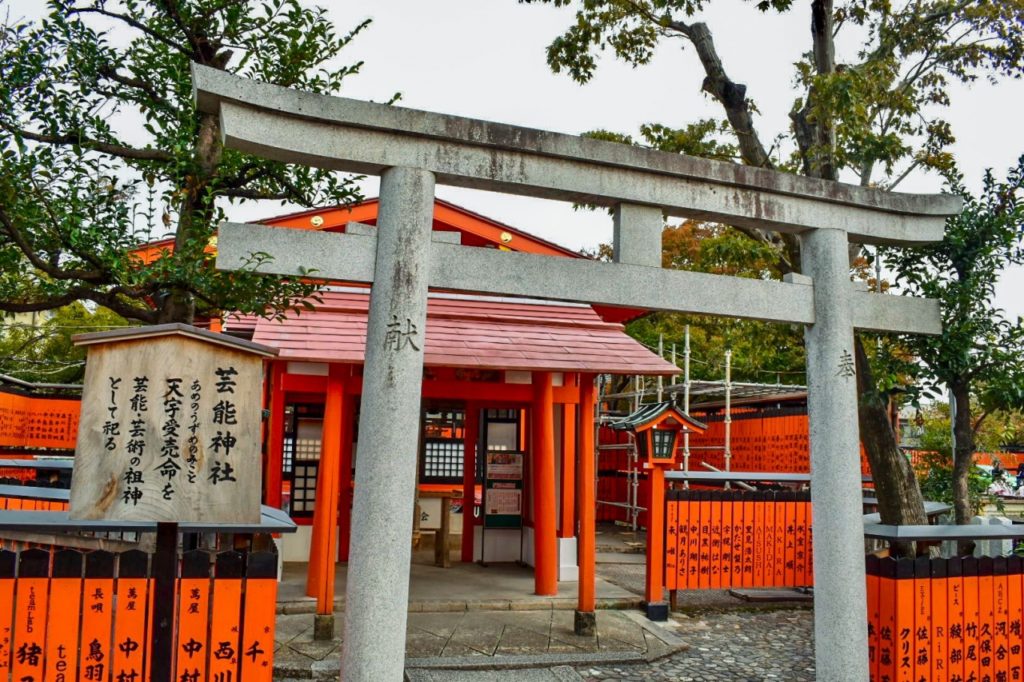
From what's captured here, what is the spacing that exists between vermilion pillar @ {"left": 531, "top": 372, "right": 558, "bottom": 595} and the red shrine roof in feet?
2.09

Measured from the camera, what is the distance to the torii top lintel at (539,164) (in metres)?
4.58

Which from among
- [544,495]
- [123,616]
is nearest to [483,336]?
[544,495]

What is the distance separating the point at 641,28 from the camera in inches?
416

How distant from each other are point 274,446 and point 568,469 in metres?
3.98

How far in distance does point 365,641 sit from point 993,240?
6.62 m

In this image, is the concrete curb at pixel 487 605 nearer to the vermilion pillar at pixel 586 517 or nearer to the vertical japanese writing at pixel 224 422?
the vermilion pillar at pixel 586 517

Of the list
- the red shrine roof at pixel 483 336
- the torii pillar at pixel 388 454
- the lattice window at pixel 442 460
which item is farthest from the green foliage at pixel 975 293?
the lattice window at pixel 442 460

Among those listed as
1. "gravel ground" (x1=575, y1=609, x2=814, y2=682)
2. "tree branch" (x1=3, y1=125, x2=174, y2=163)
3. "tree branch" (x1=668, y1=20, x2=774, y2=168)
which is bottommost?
"gravel ground" (x1=575, y1=609, x2=814, y2=682)

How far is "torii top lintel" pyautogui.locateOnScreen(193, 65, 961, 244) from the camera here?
458cm

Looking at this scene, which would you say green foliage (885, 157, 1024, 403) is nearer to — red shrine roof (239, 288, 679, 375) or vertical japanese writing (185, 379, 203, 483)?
red shrine roof (239, 288, 679, 375)

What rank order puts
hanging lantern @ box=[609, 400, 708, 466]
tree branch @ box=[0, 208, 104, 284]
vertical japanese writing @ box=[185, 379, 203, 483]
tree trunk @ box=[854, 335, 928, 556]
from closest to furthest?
vertical japanese writing @ box=[185, 379, 203, 483] → tree branch @ box=[0, 208, 104, 284] → tree trunk @ box=[854, 335, 928, 556] → hanging lantern @ box=[609, 400, 708, 466]

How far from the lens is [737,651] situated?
7.91 meters

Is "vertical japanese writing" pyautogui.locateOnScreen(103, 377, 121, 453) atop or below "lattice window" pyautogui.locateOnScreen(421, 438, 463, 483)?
atop

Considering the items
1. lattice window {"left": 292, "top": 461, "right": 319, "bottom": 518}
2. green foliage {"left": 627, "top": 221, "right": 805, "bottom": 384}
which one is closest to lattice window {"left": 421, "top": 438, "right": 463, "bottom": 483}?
lattice window {"left": 292, "top": 461, "right": 319, "bottom": 518}
